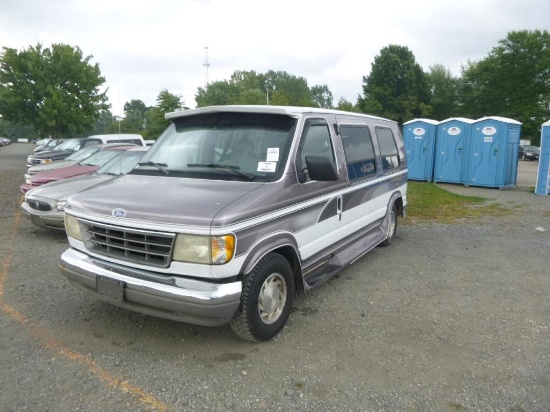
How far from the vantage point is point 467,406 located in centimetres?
297

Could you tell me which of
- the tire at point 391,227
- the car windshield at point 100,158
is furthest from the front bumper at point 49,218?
the tire at point 391,227

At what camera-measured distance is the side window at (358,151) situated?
5.09 meters

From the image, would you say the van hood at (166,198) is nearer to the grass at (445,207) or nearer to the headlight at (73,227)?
the headlight at (73,227)

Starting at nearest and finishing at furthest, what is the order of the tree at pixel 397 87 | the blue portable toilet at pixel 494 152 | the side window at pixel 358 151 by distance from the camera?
1. the side window at pixel 358 151
2. the blue portable toilet at pixel 494 152
3. the tree at pixel 397 87

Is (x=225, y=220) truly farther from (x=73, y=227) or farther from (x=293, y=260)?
(x=73, y=227)

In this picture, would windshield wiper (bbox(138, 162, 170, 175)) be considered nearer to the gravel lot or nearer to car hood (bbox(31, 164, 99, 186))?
the gravel lot

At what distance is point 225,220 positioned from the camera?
314 cm

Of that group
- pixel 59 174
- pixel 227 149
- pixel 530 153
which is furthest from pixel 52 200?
pixel 530 153

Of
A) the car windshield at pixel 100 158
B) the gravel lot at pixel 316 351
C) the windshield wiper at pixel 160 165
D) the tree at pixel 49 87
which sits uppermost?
the tree at pixel 49 87

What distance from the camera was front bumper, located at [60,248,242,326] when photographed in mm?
3176

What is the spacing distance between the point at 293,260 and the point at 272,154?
3.33ft

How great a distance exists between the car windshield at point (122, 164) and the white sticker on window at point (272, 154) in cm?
462

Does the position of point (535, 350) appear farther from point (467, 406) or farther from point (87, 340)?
point (87, 340)

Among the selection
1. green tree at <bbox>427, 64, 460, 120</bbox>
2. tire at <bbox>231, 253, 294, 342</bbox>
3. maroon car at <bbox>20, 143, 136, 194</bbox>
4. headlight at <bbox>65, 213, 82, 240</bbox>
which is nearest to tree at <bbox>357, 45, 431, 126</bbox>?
green tree at <bbox>427, 64, 460, 120</bbox>
